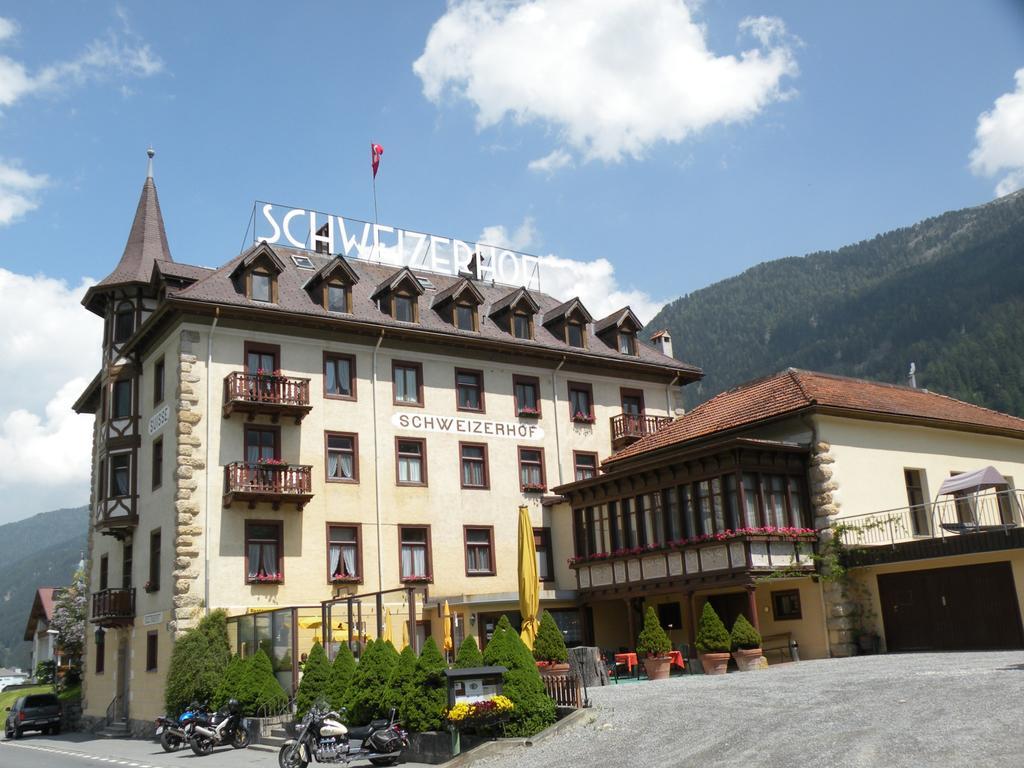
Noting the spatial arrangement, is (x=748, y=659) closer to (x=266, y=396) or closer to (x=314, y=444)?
(x=314, y=444)

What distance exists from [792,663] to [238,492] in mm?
16389

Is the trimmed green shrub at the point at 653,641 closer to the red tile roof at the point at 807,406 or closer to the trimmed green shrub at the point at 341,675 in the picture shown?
the red tile roof at the point at 807,406

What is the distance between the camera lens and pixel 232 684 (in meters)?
26.8

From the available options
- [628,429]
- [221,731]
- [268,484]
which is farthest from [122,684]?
[628,429]

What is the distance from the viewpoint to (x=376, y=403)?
3538 centimetres

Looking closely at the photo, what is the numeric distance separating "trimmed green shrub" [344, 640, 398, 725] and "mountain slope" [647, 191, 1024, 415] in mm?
121982

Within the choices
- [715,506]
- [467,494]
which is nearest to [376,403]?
[467,494]

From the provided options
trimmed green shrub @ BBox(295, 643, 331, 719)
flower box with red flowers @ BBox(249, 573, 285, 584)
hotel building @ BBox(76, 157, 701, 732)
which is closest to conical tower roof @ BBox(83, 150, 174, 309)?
hotel building @ BBox(76, 157, 701, 732)

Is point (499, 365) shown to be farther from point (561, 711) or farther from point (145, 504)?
point (561, 711)

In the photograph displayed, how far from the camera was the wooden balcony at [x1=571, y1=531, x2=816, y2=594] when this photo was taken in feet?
92.4

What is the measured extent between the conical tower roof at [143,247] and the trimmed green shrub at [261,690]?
1629 cm

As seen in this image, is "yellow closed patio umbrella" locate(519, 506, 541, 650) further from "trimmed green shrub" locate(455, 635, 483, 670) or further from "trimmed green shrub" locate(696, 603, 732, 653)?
"trimmed green shrub" locate(455, 635, 483, 670)

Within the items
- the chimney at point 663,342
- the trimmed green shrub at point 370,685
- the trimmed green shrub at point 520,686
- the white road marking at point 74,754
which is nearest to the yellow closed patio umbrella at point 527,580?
the trimmed green shrub at point 370,685

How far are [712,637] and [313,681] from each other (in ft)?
32.7
